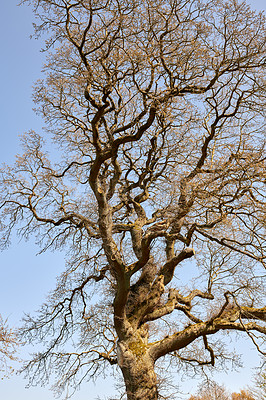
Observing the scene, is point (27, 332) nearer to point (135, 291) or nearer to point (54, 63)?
point (135, 291)

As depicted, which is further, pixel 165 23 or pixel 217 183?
pixel 165 23

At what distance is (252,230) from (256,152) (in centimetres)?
169

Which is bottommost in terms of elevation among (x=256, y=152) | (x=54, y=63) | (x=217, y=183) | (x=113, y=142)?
(x=217, y=183)

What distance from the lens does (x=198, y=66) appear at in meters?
9.56

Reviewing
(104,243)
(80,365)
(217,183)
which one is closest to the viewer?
(217,183)

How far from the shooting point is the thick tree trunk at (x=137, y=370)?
8.02 meters

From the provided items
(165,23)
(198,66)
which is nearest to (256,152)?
(198,66)

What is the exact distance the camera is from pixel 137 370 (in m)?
8.17

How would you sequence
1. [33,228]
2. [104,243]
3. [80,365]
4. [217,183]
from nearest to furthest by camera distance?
[217,183] < [104,243] < [80,365] < [33,228]

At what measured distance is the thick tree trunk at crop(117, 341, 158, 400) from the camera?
26.3ft

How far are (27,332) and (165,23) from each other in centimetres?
869

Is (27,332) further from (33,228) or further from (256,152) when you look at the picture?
(256,152)

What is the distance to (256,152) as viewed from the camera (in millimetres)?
8297

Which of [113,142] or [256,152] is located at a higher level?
[113,142]
